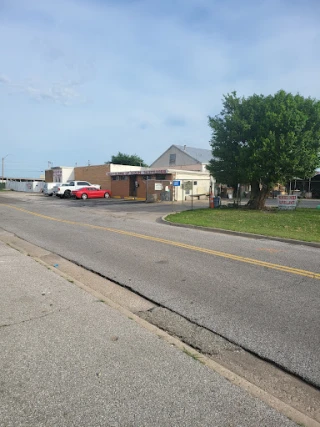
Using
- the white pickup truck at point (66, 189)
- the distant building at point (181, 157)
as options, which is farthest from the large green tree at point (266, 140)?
the distant building at point (181, 157)

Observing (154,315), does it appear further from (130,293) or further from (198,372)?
(198,372)

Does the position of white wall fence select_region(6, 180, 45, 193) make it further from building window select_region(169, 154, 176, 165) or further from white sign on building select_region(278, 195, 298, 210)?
white sign on building select_region(278, 195, 298, 210)

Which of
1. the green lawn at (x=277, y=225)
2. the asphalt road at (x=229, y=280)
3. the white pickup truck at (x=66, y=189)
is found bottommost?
the asphalt road at (x=229, y=280)

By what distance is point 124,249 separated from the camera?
8.95 m

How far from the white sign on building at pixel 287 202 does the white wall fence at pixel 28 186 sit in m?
42.4

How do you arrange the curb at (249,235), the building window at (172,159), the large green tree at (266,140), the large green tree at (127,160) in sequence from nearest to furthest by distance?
the curb at (249,235) → the large green tree at (266,140) → the building window at (172,159) → the large green tree at (127,160)

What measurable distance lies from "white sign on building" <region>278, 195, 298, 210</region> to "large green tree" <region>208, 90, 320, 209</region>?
1.18m

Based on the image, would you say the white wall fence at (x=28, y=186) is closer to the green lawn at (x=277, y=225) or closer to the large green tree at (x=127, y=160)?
the large green tree at (x=127, y=160)

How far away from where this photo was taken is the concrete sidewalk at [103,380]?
2.40 m

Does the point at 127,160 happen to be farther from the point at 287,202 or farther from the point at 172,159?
the point at 287,202

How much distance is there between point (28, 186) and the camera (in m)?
57.3

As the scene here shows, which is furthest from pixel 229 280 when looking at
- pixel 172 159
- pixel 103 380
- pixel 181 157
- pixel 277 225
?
pixel 172 159

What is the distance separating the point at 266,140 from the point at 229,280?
15097 mm

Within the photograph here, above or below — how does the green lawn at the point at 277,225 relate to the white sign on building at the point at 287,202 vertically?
below
